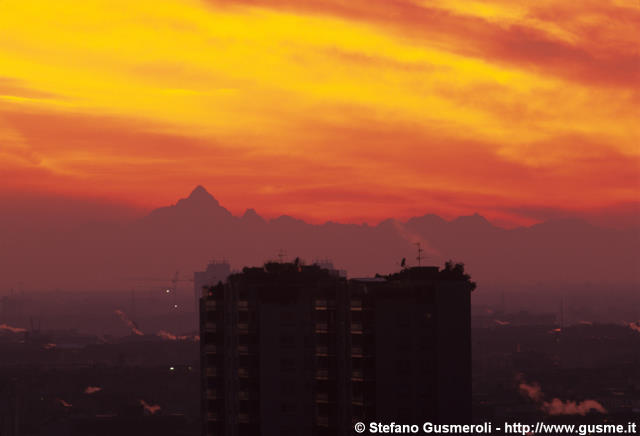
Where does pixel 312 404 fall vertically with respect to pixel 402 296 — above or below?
below

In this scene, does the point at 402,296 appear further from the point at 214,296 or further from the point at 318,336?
the point at 214,296

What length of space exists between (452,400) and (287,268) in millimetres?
23246

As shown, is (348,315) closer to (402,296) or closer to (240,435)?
(402,296)

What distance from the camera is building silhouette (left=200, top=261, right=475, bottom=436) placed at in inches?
3743

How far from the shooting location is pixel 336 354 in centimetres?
9719

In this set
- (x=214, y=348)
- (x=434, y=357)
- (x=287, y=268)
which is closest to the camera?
(x=434, y=357)

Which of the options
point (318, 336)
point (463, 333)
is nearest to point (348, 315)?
point (318, 336)

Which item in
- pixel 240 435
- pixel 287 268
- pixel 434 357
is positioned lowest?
pixel 240 435

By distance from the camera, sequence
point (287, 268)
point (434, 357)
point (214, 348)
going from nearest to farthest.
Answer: point (434, 357), point (214, 348), point (287, 268)

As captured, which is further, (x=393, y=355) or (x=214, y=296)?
(x=214, y=296)

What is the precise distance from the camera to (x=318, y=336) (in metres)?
98.4

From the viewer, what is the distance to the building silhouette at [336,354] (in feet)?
Result: 312

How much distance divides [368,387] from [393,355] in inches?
143

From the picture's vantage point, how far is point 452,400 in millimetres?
95688
